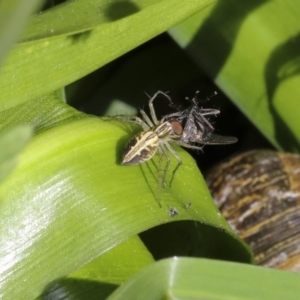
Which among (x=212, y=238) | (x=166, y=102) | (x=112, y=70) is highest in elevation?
(x=112, y=70)

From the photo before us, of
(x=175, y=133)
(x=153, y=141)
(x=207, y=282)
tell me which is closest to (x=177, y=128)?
(x=175, y=133)

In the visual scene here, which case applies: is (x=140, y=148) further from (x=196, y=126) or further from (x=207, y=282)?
(x=207, y=282)

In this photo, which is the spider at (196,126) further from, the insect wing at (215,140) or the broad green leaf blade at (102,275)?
the broad green leaf blade at (102,275)

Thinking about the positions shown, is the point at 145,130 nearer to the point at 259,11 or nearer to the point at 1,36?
the point at 259,11

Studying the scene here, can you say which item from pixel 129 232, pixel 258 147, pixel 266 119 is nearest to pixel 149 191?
pixel 129 232

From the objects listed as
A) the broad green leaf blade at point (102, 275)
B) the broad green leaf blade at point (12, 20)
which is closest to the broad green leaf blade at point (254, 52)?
the broad green leaf blade at point (102, 275)

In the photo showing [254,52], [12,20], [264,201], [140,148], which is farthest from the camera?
[264,201]
